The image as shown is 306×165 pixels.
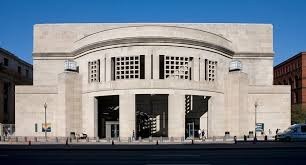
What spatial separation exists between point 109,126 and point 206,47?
17.5 meters

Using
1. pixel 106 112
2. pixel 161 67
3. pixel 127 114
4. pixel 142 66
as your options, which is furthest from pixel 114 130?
pixel 161 67

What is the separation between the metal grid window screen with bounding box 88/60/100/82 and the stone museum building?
0.14 metres

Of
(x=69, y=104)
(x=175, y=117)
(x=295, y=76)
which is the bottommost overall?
(x=175, y=117)

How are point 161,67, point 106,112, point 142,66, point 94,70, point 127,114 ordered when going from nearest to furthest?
point 127,114 < point 142,66 < point 161,67 < point 94,70 < point 106,112

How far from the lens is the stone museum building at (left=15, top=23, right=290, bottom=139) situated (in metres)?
52.6

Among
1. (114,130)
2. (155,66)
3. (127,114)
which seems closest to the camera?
(127,114)

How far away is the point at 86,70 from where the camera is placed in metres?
58.2

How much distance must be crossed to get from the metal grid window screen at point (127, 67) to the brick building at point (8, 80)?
3525cm

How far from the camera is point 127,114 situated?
52125 mm

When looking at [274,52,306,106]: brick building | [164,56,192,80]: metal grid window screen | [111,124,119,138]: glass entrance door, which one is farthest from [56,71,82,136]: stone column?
[274,52,306,106]: brick building

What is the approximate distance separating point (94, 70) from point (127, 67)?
604 centimetres

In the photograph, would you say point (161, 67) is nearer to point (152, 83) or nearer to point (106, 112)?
point (152, 83)

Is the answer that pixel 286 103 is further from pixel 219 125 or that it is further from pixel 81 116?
pixel 81 116

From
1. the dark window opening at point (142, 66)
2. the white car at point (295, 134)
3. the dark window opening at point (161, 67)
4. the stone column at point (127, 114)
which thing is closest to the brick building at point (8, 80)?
the dark window opening at point (142, 66)
